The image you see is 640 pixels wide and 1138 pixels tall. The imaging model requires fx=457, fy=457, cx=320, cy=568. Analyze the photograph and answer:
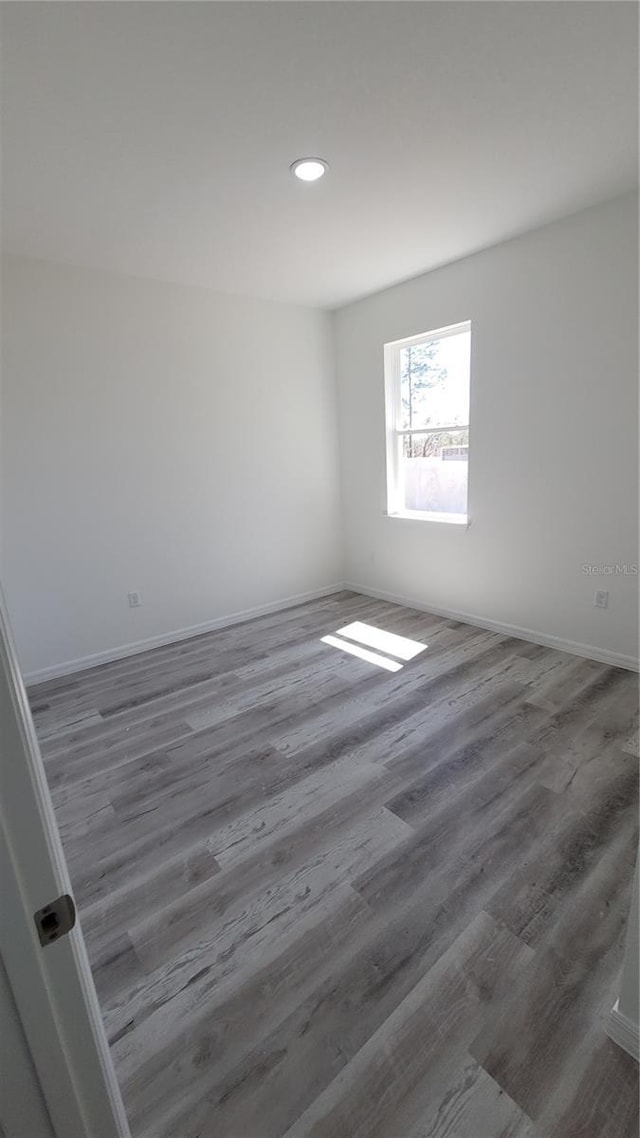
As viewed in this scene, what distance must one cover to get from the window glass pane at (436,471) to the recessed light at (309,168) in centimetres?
191

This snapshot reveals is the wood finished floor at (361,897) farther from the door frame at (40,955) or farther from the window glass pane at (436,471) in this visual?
the window glass pane at (436,471)

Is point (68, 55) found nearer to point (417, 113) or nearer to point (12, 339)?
point (417, 113)

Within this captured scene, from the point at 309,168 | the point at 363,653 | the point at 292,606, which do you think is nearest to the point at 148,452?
the point at 292,606

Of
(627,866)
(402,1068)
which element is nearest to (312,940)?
(402,1068)

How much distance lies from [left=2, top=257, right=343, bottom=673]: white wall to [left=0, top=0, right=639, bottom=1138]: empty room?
0.09 ft

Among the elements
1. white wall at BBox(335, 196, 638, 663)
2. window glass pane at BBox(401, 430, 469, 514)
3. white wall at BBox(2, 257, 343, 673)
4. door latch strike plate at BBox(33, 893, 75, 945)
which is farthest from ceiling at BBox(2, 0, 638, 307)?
door latch strike plate at BBox(33, 893, 75, 945)

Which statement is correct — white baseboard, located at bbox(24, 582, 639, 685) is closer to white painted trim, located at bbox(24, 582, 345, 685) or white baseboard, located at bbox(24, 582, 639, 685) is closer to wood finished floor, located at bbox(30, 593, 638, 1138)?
white painted trim, located at bbox(24, 582, 345, 685)

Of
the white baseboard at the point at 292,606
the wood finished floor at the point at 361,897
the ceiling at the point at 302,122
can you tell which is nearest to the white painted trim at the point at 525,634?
the white baseboard at the point at 292,606

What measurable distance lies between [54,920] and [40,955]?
39mm

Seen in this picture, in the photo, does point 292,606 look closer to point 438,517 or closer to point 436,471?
point 438,517

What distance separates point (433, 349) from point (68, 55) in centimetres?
275

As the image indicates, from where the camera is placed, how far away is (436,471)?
3781 millimetres

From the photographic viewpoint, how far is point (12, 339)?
9.01 ft

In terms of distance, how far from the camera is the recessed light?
1.98 metres
